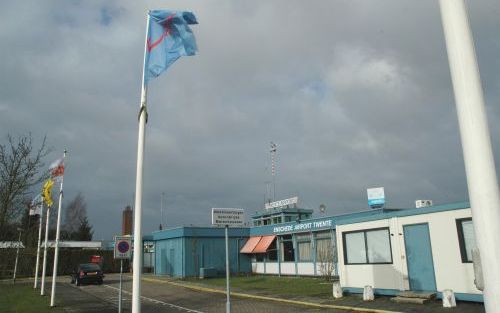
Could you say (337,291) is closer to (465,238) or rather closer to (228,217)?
(465,238)

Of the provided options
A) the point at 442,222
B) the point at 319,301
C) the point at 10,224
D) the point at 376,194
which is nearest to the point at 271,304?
the point at 319,301

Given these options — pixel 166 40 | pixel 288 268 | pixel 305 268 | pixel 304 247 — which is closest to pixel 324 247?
pixel 304 247

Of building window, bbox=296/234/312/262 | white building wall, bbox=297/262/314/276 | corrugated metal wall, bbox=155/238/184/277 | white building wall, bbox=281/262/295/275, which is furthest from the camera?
corrugated metal wall, bbox=155/238/184/277

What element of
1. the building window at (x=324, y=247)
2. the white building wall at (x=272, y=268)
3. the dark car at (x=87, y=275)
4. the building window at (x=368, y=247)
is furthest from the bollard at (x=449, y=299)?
the dark car at (x=87, y=275)

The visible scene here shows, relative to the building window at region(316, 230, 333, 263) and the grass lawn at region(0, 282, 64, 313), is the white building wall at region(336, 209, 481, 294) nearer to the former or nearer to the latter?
the building window at region(316, 230, 333, 263)

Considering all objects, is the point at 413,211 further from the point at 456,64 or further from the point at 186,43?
the point at 456,64

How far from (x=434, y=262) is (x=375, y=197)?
1630cm

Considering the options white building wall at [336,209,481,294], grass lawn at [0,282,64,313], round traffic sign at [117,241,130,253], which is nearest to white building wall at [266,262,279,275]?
white building wall at [336,209,481,294]

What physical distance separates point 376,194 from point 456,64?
2863 centimetres

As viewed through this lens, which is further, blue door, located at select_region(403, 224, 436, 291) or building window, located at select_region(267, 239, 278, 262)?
building window, located at select_region(267, 239, 278, 262)

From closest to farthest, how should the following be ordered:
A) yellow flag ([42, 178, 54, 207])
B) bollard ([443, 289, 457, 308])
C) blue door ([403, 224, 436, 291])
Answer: bollard ([443, 289, 457, 308]), blue door ([403, 224, 436, 291]), yellow flag ([42, 178, 54, 207])

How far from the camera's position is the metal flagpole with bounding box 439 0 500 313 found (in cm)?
445

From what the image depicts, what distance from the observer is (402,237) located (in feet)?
58.6

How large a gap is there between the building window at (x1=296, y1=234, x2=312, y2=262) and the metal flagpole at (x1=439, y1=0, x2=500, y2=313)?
1135 inches
